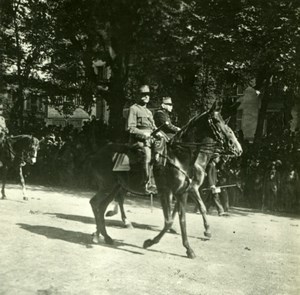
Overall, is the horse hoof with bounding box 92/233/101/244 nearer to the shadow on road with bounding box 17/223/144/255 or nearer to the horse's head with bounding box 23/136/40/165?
the shadow on road with bounding box 17/223/144/255

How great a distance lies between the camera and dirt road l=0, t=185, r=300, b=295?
245 inches

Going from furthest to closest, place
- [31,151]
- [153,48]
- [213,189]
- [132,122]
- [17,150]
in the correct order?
[153,48] → [17,150] → [31,151] → [213,189] → [132,122]

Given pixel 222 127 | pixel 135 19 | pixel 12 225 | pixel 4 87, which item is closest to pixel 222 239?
pixel 222 127

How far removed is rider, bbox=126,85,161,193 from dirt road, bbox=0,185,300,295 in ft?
5.01

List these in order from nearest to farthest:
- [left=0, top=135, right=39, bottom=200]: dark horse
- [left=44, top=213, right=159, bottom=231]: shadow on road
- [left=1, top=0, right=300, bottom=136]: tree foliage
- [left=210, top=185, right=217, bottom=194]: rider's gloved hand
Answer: [left=44, top=213, right=159, bottom=231]: shadow on road → [left=210, top=185, right=217, bottom=194]: rider's gloved hand → [left=0, top=135, right=39, bottom=200]: dark horse → [left=1, top=0, right=300, bottom=136]: tree foliage

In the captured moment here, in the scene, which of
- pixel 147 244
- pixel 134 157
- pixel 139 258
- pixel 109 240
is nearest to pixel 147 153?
pixel 134 157

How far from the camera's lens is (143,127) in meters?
8.89

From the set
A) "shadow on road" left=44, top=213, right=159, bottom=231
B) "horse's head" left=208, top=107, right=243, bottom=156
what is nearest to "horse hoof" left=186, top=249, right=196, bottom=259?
"horse's head" left=208, top=107, right=243, bottom=156

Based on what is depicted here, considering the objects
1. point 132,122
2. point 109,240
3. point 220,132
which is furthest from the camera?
point 132,122

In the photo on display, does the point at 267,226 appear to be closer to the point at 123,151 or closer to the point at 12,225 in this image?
the point at 123,151

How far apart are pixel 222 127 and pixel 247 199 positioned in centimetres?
819

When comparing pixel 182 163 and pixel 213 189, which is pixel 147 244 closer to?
pixel 182 163

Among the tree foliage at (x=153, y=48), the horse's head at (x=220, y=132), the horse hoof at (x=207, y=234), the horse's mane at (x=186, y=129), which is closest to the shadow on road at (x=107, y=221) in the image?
the horse hoof at (x=207, y=234)

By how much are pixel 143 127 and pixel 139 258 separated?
249cm
